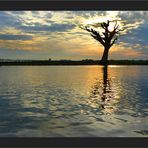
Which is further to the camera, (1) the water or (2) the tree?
(2) the tree

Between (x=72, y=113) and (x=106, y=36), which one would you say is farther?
(x=106, y=36)

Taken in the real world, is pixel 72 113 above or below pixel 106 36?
below

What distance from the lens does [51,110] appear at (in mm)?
11820

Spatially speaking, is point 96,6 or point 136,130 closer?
point 96,6

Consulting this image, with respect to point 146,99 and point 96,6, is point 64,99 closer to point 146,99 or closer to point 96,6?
point 146,99

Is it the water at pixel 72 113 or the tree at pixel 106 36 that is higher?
the tree at pixel 106 36

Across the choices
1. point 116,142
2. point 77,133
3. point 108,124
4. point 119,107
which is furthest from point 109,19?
point 116,142

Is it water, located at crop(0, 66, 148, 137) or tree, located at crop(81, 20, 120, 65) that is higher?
tree, located at crop(81, 20, 120, 65)

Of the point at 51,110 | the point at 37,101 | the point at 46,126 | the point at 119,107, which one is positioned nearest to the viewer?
the point at 46,126

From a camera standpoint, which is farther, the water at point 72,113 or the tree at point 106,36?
the tree at point 106,36

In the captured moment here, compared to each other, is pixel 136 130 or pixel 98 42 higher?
pixel 98 42

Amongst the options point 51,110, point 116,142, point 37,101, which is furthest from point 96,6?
point 37,101

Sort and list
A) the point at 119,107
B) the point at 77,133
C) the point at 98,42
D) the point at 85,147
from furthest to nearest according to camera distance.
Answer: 1. the point at 98,42
2. the point at 119,107
3. the point at 77,133
4. the point at 85,147

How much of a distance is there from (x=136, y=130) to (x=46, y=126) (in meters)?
2.10
